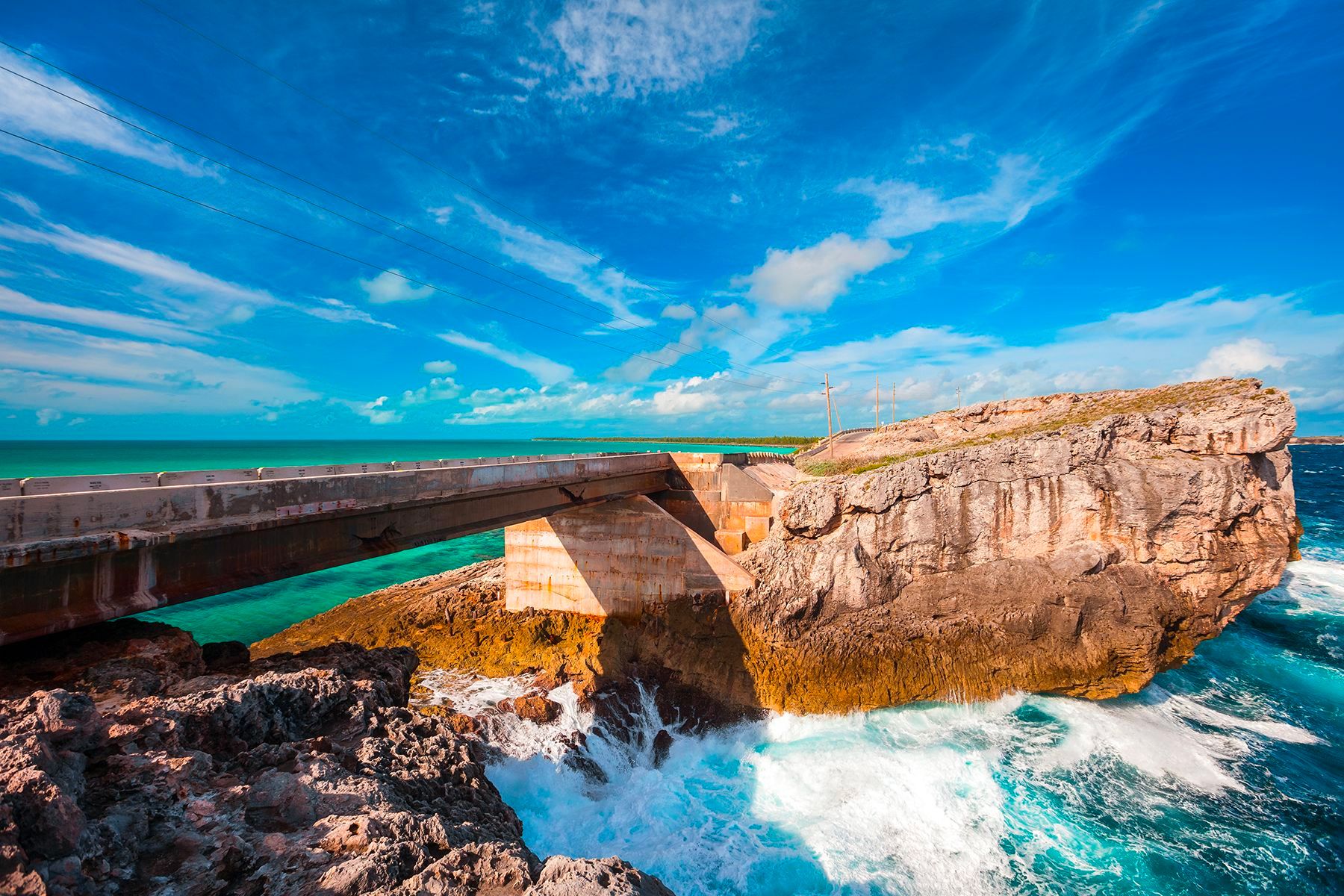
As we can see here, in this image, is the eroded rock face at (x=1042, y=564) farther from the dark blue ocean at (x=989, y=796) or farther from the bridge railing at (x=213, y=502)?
the bridge railing at (x=213, y=502)

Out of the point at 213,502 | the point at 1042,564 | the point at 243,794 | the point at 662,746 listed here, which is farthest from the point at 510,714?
the point at 1042,564

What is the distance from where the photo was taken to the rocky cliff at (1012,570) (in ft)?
52.0

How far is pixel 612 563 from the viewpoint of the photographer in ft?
66.7

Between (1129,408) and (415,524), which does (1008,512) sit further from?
(415,524)

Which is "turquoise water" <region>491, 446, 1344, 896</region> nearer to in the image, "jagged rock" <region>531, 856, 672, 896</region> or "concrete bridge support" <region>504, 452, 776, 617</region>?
"concrete bridge support" <region>504, 452, 776, 617</region>

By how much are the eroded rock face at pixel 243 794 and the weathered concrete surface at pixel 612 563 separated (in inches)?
536

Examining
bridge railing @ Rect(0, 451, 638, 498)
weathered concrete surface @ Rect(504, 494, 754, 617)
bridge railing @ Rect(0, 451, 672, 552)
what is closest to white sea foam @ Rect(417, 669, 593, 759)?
weathered concrete surface @ Rect(504, 494, 754, 617)

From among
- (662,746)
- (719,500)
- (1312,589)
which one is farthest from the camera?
(1312,589)

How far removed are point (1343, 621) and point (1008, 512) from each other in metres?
18.8

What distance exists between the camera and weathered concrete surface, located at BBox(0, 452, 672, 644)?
6.46m

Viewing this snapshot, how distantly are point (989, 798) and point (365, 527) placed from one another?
1594 centimetres

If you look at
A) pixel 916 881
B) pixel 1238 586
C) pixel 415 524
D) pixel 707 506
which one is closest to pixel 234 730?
pixel 415 524

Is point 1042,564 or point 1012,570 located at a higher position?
point 1042,564

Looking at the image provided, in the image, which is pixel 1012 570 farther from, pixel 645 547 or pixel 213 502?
pixel 213 502
